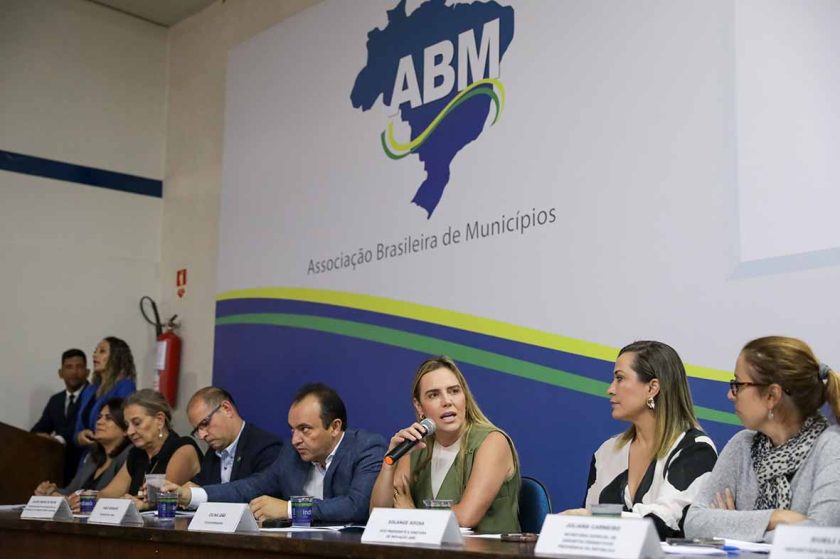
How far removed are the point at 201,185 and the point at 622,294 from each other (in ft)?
12.1

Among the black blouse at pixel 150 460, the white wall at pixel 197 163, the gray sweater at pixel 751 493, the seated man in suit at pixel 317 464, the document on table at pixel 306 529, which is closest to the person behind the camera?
the gray sweater at pixel 751 493

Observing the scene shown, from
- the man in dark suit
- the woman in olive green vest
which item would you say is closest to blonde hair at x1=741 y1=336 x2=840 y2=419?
the woman in olive green vest

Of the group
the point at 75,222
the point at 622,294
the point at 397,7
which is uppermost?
the point at 397,7

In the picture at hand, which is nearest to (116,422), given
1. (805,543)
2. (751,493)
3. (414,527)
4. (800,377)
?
(414,527)

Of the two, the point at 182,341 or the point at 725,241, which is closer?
the point at 725,241

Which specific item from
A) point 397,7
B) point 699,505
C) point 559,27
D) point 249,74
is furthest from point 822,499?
point 249,74

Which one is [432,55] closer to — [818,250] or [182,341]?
[818,250]

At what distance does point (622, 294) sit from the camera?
3.75 metres

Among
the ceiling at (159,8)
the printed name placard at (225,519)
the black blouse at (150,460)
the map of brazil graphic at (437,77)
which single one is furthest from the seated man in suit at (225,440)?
the ceiling at (159,8)

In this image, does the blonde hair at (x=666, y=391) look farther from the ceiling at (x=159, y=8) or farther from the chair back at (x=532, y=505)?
the ceiling at (x=159, y=8)

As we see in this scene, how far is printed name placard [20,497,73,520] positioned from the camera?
3443 millimetres

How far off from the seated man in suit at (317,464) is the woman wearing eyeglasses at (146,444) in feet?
2.86

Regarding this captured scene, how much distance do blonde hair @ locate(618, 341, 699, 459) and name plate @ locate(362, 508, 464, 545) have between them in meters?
0.94

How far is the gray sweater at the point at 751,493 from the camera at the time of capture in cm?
226
